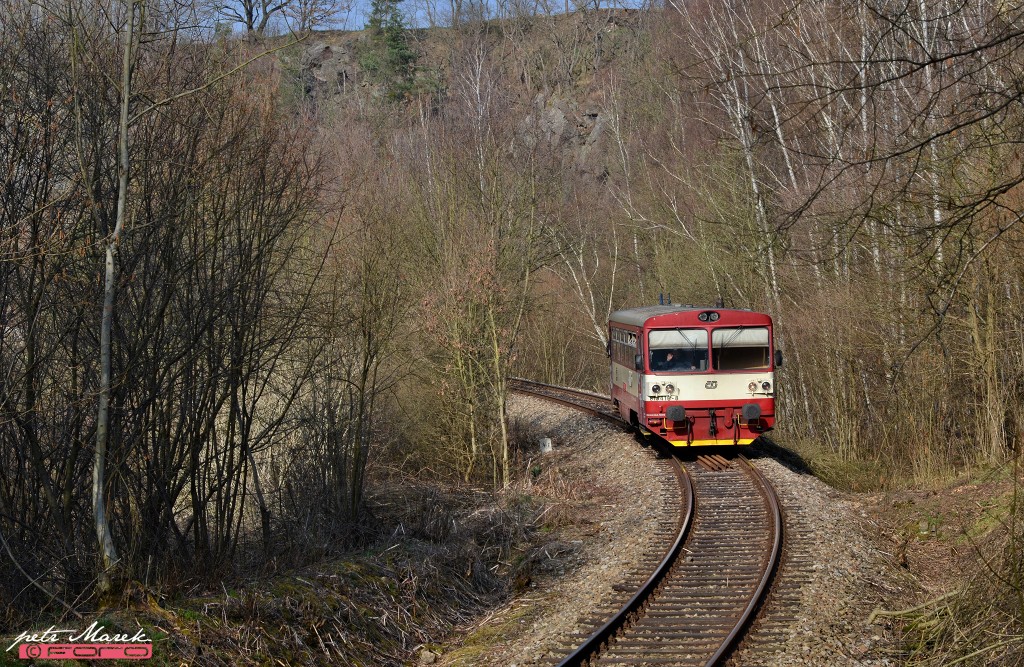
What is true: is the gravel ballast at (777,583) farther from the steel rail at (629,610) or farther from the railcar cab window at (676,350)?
the railcar cab window at (676,350)

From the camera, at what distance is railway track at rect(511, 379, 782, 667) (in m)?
8.09

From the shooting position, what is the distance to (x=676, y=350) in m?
16.7

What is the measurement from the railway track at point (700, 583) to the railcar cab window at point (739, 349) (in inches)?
82.8

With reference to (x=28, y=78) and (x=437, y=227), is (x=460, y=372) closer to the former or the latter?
(x=437, y=227)

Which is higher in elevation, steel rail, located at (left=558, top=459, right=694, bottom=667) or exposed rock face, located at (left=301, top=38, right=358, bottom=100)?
exposed rock face, located at (left=301, top=38, right=358, bottom=100)

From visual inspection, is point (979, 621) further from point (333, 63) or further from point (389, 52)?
point (333, 63)

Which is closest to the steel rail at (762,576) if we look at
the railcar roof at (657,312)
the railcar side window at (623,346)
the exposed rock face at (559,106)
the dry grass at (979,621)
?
the dry grass at (979,621)

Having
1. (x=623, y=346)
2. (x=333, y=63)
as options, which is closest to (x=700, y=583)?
(x=623, y=346)

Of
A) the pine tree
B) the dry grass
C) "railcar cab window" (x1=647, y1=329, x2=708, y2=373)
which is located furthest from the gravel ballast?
the pine tree

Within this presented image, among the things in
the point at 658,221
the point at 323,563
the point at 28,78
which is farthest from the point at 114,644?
the point at 658,221

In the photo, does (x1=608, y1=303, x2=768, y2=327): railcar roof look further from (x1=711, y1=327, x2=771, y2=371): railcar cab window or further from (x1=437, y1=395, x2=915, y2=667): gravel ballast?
(x1=437, y1=395, x2=915, y2=667): gravel ballast

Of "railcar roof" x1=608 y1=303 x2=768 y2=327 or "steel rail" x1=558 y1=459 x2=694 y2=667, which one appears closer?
"steel rail" x1=558 y1=459 x2=694 y2=667

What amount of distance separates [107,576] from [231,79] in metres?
5.83

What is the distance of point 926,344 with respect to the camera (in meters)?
16.3
